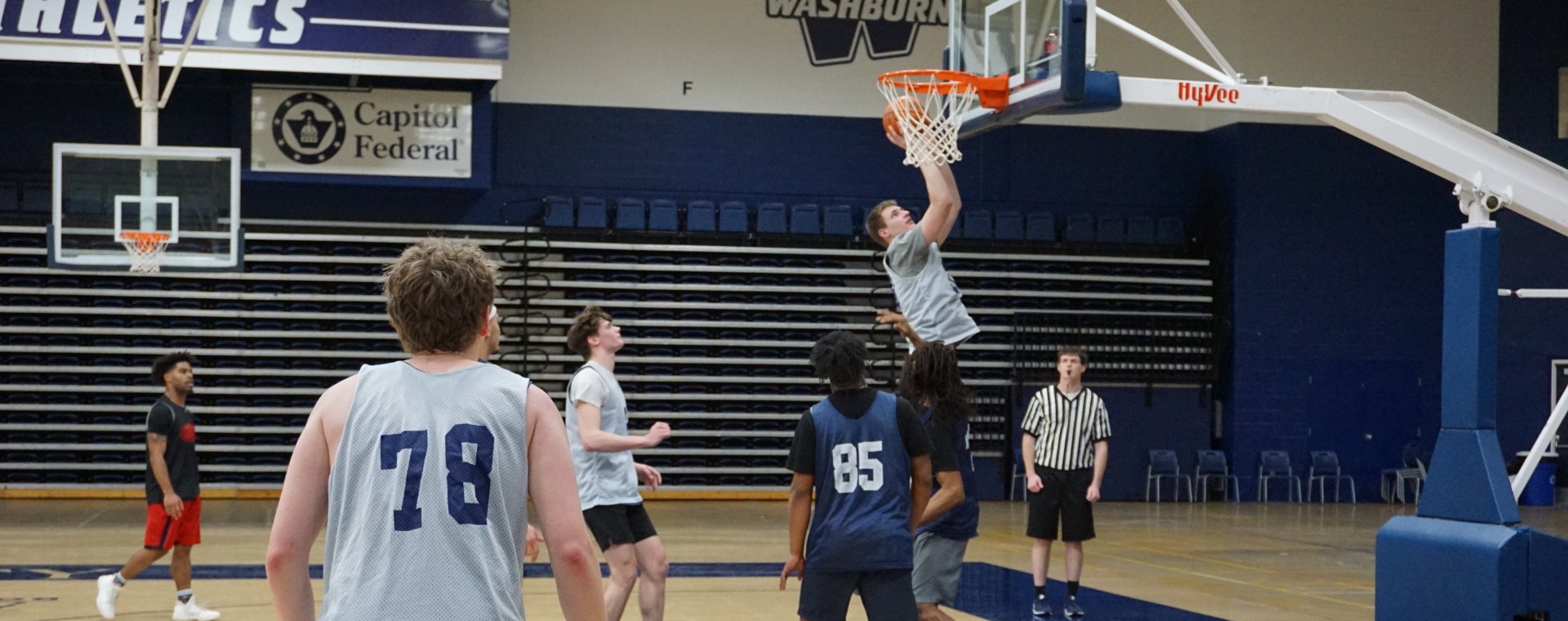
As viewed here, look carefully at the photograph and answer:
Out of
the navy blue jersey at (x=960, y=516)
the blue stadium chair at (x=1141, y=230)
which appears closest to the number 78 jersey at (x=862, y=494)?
the navy blue jersey at (x=960, y=516)

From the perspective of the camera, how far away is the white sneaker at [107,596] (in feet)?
29.0

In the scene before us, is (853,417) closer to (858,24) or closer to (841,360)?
(841,360)

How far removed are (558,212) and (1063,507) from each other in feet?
34.9

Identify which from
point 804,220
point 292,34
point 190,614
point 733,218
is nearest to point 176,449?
point 190,614

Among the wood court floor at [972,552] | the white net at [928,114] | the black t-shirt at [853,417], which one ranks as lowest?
the wood court floor at [972,552]

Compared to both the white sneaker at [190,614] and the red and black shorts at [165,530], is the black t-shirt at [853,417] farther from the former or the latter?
the red and black shorts at [165,530]

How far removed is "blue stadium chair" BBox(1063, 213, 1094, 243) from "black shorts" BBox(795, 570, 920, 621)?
15.4m

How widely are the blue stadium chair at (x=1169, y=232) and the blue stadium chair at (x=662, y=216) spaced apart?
6.83m

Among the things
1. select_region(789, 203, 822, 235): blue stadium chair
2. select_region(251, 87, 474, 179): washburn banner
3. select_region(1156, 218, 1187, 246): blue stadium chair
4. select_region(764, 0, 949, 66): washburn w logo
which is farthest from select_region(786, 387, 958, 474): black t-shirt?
select_region(1156, 218, 1187, 246): blue stadium chair

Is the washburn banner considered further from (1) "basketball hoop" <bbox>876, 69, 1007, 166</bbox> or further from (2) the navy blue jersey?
(2) the navy blue jersey

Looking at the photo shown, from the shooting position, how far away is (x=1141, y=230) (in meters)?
20.6

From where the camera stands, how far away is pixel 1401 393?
2086cm

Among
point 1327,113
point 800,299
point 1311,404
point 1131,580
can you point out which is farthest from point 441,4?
point 1311,404

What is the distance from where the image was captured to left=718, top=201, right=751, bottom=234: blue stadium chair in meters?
19.4
